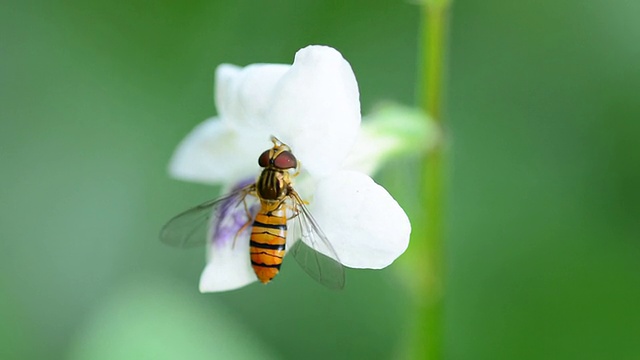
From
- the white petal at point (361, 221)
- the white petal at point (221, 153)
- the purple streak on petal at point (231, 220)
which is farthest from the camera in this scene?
the white petal at point (221, 153)

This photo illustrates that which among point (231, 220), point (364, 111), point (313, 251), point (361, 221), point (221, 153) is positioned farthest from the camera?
point (364, 111)

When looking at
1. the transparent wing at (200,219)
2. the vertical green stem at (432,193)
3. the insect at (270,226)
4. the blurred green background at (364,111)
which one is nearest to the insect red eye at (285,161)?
the insect at (270,226)

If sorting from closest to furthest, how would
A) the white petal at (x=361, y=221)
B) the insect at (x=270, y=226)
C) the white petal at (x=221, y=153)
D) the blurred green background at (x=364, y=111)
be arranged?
the white petal at (x=361, y=221)
the insect at (x=270, y=226)
the white petal at (x=221, y=153)
the blurred green background at (x=364, y=111)

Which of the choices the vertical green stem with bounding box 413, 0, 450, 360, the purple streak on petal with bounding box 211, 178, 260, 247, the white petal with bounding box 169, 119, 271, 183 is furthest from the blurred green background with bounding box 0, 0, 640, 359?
the purple streak on petal with bounding box 211, 178, 260, 247

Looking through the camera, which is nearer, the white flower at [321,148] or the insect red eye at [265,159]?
the white flower at [321,148]

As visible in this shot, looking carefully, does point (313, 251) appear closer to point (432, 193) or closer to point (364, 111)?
point (432, 193)

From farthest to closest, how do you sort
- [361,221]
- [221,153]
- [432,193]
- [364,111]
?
[364,111]
[432,193]
[221,153]
[361,221]

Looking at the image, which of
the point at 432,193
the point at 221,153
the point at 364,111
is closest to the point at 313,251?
the point at 221,153

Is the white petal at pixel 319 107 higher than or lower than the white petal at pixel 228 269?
higher

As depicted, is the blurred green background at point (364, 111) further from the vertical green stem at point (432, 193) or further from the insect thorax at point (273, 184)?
the insect thorax at point (273, 184)
